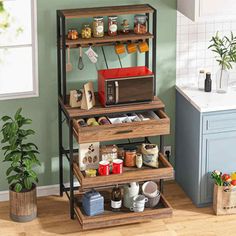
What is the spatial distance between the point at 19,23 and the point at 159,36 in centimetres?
112

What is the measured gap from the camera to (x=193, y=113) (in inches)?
211

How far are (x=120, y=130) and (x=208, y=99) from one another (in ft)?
2.70

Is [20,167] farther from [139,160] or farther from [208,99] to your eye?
[208,99]

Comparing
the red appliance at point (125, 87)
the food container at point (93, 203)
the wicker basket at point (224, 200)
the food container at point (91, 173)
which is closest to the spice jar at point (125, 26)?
the red appliance at point (125, 87)

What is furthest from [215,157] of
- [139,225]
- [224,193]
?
[139,225]

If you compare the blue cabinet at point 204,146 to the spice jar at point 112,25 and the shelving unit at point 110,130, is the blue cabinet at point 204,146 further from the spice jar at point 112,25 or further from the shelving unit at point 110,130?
the spice jar at point 112,25

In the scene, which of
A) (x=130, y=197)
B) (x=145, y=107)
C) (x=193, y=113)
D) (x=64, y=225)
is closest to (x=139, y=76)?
(x=145, y=107)

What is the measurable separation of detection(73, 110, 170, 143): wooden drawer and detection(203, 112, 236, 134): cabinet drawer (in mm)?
351

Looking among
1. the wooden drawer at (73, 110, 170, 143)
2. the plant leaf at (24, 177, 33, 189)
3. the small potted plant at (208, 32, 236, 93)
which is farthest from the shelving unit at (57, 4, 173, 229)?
the small potted plant at (208, 32, 236, 93)

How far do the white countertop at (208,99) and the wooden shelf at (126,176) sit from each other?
1.73 ft

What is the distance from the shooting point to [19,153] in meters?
5.05

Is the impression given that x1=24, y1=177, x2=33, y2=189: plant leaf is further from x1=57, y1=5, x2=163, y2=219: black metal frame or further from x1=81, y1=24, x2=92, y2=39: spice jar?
x1=81, y1=24, x2=92, y2=39: spice jar

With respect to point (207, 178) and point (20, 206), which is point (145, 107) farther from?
point (20, 206)

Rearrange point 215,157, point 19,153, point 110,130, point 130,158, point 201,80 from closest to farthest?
point 110,130 < point 19,153 < point 130,158 < point 215,157 < point 201,80
